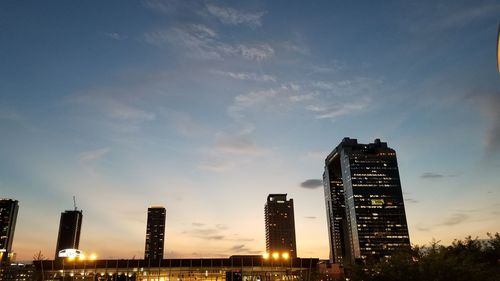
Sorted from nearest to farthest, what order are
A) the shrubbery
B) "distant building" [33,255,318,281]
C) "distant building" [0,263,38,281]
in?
the shrubbery → "distant building" [33,255,318,281] → "distant building" [0,263,38,281]

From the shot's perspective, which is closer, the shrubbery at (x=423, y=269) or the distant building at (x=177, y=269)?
the shrubbery at (x=423, y=269)

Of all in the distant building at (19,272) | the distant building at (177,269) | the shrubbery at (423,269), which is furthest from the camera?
the distant building at (19,272)

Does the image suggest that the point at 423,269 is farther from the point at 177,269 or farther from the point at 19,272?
the point at 19,272

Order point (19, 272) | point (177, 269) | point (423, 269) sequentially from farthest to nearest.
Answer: point (19, 272) < point (177, 269) < point (423, 269)

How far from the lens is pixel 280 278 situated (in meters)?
65.1

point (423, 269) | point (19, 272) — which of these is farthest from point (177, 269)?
point (19, 272)

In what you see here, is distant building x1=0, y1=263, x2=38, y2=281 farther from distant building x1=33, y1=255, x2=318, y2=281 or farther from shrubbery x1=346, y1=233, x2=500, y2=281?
shrubbery x1=346, y1=233, x2=500, y2=281

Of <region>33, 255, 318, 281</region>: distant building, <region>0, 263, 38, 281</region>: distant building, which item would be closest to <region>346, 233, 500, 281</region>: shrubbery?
<region>33, 255, 318, 281</region>: distant building

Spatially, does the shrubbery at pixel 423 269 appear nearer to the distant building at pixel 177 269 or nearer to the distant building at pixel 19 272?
the distant building at pixel 177 269

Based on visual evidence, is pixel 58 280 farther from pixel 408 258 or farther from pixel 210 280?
pixel 408 258

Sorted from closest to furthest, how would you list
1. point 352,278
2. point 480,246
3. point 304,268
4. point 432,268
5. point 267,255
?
1. point 432,268
2. point 352,278
3. point 480,246
4. point 267,255
5. point 304,268

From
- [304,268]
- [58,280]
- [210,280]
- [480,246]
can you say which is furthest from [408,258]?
[58,280]

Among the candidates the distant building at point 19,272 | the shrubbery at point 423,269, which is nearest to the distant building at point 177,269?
the distant building at point 19,272

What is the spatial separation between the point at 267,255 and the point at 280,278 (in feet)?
44.5
